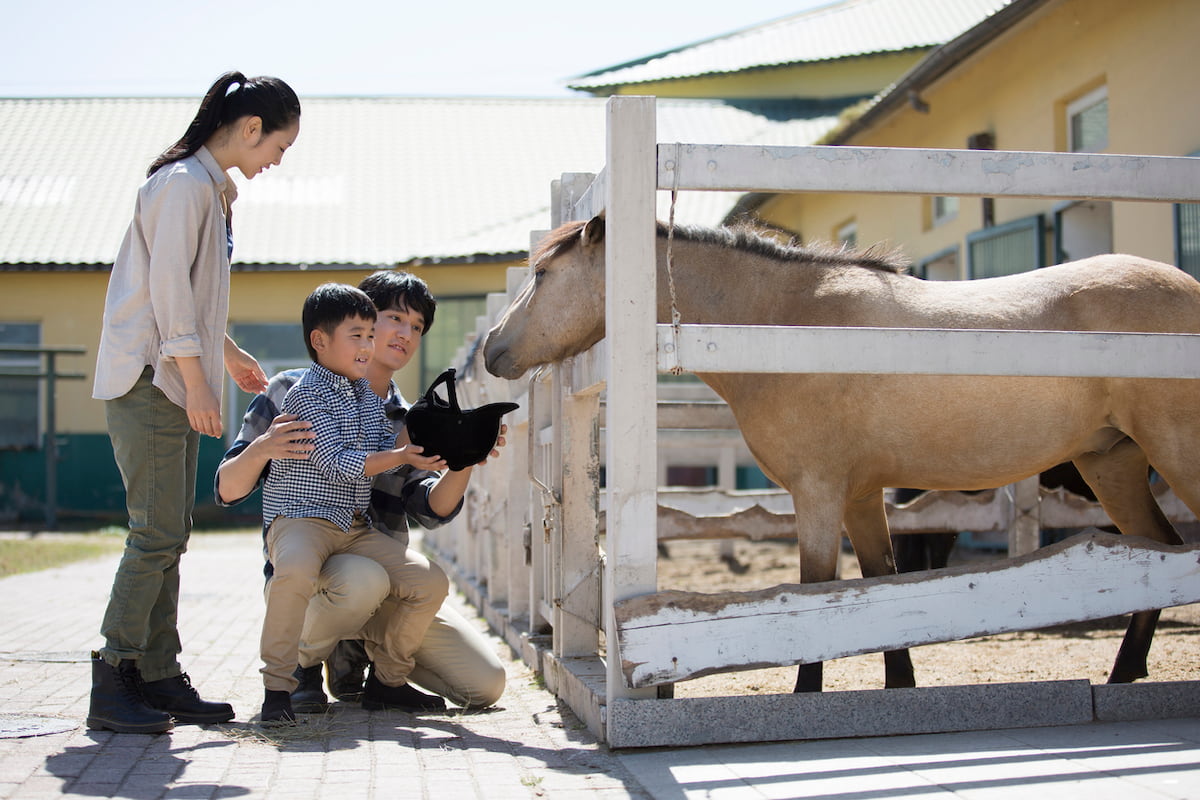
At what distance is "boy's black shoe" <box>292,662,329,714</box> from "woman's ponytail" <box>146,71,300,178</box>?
174 cm

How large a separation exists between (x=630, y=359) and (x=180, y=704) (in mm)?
1901

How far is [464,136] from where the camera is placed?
23.3 m

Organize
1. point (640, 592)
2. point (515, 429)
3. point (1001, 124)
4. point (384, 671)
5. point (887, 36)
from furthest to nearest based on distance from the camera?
point (887, 36) → point (1001, 124) → point (515, 429) → point (384, 671) → point (640, 592)

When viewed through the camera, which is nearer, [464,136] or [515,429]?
[515,429]

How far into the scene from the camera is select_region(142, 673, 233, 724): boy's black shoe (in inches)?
146

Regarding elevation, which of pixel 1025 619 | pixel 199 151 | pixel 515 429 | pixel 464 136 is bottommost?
pixel 1025 619

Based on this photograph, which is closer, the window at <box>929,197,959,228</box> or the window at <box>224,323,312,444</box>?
the window at <box>929,197,959,228</box>

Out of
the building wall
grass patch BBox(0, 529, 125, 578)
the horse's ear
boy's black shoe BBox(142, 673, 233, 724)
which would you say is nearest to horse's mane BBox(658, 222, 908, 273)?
the horse's ear

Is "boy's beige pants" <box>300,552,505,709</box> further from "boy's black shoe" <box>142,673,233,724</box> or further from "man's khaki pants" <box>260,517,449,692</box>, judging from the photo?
"boy's black shoe" <box>142,673,233,724</box>

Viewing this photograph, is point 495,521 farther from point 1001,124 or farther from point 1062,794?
point 1001,124

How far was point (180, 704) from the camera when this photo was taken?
3730 mm

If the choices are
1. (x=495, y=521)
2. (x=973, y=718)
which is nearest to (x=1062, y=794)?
(x=973, y=718)

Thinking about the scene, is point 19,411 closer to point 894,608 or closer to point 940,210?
point 940,210

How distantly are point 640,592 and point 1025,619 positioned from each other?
1136 mm
